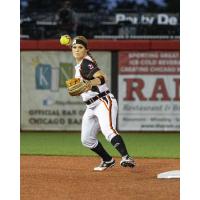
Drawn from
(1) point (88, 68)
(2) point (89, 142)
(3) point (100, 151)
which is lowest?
(3) point (100, 151)

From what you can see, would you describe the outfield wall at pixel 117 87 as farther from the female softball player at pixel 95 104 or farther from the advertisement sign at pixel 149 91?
the female softball player at pixel 95 104

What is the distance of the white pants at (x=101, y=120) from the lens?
7238 mm

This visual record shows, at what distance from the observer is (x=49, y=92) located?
15.5 metres

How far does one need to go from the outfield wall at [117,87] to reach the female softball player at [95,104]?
7.64m

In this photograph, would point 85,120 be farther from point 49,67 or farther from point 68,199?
point 49,67

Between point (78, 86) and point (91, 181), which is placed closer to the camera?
point (91, 181)

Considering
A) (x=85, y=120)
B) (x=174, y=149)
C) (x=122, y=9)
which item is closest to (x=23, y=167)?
(x=85, y=120)

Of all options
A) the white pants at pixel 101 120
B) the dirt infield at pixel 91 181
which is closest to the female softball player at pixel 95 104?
the white pants at pixel 101 120

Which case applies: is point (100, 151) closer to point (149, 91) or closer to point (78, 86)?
point (78, 86)

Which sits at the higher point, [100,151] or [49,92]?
[49,92]

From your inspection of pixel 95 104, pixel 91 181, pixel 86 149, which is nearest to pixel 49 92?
pixel 86 149

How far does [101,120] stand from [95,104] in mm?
212
